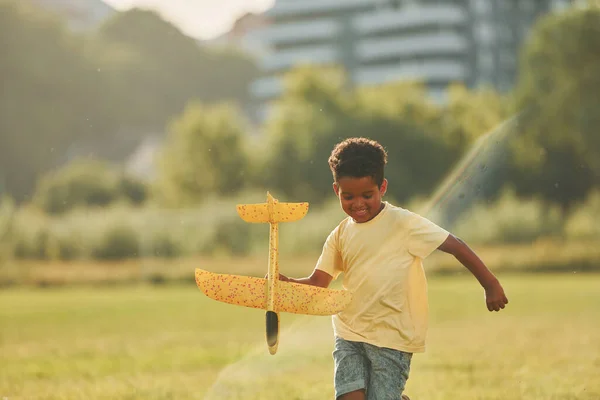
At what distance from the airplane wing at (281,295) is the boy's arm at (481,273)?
0.50 meters

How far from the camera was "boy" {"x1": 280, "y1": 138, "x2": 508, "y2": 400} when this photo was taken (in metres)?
4.06

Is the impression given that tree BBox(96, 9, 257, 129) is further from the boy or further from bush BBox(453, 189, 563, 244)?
the boy

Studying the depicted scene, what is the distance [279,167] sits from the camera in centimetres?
3650

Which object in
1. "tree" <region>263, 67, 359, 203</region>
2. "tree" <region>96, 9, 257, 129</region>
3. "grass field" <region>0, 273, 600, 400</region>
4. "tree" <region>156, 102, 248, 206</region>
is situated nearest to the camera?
"grass field" <region>0, 273, 600, 400</region>

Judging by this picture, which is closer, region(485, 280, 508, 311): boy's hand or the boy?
region(485, 280, 508, 311): boy's hand

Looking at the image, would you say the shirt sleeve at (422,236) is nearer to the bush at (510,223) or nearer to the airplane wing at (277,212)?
the airplane wing at (277,212)

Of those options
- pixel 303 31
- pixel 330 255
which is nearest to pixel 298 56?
pixel 303 31

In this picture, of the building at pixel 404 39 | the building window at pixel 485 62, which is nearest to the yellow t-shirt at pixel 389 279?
the building at pixel 404 39

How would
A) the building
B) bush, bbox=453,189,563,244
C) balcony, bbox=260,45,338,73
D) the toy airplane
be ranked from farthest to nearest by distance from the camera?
balcony, bbox=260,45,338,73 < the building < bush, bbox=453,189,563,244 < the toy airplane

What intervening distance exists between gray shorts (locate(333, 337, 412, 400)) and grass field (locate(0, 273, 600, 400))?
1.06 meters

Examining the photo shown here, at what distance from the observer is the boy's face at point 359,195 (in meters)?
4.02

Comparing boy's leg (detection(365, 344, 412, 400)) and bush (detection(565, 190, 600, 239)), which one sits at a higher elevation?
bush (detection(565, 190, 600, 239))

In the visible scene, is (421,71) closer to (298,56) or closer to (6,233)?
(298,56)

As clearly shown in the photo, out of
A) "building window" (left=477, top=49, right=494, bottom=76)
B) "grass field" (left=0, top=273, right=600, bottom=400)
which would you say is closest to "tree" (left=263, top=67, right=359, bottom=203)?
"grass field" (left=0, top=273, right=600, bottom=400)
